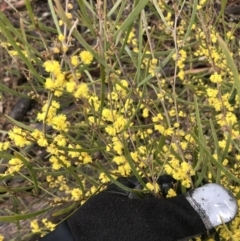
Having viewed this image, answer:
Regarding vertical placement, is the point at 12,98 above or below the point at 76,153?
below

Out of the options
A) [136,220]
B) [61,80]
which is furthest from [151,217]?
[61,80]

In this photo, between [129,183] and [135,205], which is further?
[129,183]

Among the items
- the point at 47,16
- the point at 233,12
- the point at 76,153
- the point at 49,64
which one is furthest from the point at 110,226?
the point at 47,16

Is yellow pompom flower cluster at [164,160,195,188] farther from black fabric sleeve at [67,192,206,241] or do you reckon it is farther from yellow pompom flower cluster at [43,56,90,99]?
yellow pompom flower cluster at [43,56,90,99]

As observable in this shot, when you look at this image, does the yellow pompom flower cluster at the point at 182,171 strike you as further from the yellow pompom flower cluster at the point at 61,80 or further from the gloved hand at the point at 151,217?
the yellow pompom flower cluster at the point at 61,80

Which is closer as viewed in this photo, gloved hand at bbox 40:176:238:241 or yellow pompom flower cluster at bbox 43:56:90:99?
yellow pompom flower cluster at bbox 43:56:90:99

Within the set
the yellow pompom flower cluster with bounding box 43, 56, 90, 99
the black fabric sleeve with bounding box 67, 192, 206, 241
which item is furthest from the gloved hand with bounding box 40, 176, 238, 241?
the yellow pompom flower cluster with bounding box 43, 56, 90, 99

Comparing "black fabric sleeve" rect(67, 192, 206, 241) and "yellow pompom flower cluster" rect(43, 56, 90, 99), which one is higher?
Result: "yellow pompom flower cluster" rect(43, 56, 90, 99)

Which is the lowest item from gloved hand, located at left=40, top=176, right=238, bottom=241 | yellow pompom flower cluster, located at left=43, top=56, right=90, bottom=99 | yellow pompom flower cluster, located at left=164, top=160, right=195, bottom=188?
gloved hand, located at left=40, top=176, right=238, bottom=241

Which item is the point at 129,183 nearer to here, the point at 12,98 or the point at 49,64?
the point at 49,64

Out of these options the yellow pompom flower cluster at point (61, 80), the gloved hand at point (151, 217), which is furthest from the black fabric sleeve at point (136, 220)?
the yellow pompom flower cluster at point (61, 80)
